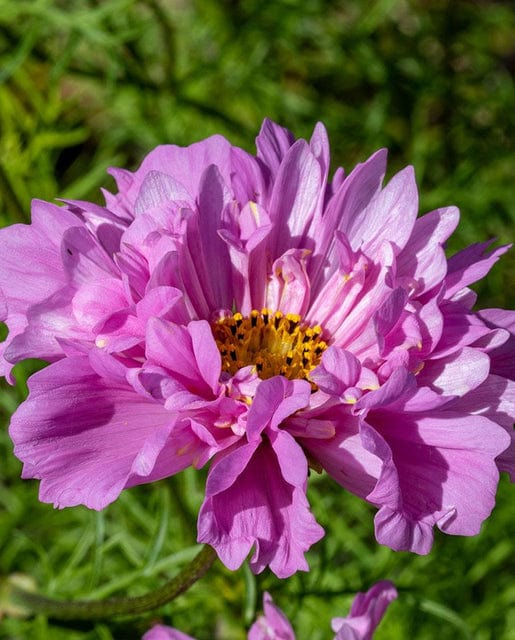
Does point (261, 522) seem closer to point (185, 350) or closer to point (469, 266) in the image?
point (185, 350)

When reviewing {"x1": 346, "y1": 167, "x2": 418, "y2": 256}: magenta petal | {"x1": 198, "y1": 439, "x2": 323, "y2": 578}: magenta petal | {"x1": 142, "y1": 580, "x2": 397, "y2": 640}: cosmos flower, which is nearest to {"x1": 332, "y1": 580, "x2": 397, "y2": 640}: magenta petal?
{"x1": 142, "y1": 580, "x2": 397, "y2": 640}: cosmos flower

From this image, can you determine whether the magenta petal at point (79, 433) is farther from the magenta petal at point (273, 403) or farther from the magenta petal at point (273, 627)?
the magenta petal at point (273, 627)

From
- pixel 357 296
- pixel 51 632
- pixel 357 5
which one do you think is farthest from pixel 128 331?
pixel 357 5

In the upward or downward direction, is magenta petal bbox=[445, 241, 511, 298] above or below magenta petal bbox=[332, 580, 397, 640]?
above

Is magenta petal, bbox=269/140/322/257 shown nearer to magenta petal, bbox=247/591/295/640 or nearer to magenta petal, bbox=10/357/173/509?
magenta petal, bbox=10/357/173/509

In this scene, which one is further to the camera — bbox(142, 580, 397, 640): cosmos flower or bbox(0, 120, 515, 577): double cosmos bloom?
bbox(142, 580, 397, 640): cosmos flower

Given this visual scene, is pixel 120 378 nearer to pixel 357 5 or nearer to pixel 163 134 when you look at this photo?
pixel 163 134

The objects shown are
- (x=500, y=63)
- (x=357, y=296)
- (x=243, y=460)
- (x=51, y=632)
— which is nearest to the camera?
(x=243, y=460)
